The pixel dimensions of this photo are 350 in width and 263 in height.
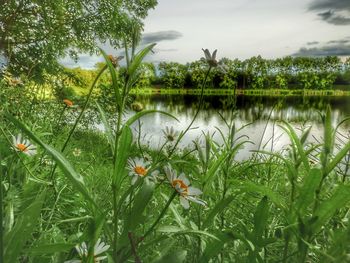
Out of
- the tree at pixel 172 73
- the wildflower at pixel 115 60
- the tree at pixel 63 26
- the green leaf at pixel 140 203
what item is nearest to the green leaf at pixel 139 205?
the green leaf at pixel 140 203

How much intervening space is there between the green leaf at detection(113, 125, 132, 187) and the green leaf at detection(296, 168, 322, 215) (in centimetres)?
22

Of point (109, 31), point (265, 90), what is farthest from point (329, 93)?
point (109, 31)

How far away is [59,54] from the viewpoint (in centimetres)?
782

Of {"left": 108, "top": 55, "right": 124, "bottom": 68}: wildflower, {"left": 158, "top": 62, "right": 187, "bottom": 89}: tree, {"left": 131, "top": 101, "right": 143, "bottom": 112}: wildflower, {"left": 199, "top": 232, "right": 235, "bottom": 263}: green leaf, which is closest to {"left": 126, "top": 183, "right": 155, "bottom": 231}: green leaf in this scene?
{"left": 199, "top": 232, "right": 235, "bottom": 263}: green leaf

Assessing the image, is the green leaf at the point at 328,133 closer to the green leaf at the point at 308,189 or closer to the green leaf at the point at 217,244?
the green leaf at the point at 308,189

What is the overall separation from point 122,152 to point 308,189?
0.23 metres

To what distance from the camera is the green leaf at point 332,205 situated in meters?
0.48

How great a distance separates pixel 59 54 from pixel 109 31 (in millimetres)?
1039

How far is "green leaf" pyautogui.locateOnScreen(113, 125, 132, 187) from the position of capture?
18.4 inches

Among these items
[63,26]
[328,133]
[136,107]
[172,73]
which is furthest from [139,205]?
[172,73]

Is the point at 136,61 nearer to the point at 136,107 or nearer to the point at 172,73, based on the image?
the point at 136,107

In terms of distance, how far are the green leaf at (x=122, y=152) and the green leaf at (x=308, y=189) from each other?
221 mm

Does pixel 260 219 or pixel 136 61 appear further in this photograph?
pixel 260 219

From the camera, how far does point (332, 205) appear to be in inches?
19.6
